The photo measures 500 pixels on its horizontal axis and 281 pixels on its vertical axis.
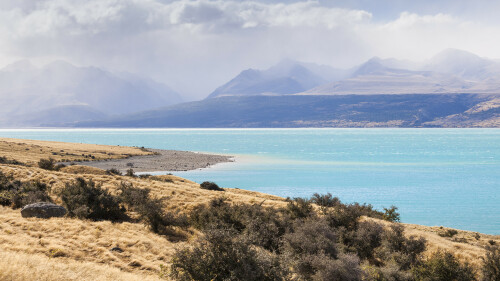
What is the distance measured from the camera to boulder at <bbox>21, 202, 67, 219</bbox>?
17828 millimetres

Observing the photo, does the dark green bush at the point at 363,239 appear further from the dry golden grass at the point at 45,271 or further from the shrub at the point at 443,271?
the dry golden grass at the point at 45,271

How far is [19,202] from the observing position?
20469 millimetres

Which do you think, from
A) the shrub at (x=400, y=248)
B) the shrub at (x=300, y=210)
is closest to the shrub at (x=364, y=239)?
the shrub at (x=400, y=248)

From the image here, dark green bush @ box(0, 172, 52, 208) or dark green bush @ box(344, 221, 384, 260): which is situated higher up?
dark green bush @ box(0, 172, 52, 208)

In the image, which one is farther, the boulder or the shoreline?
the shoreline

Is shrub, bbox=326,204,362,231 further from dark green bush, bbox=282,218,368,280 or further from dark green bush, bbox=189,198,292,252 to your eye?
dark green bush, bbox=189,198,292,252

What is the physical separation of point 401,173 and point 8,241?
198 ft

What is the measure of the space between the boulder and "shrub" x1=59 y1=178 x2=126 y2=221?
2.26ft

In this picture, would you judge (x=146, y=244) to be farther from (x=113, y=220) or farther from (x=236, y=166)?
(x=236, y=166)

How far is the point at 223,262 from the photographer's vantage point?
10.8 meters

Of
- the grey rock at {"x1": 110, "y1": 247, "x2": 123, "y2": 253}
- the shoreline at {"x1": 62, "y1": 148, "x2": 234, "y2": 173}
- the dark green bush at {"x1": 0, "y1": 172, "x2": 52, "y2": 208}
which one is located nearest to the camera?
the grey rock at {"x1": 110, "y1": 247, "x2": 123, "y2": 253}

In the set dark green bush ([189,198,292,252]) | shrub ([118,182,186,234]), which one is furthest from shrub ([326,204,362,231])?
shrub ([118,182,186,234])

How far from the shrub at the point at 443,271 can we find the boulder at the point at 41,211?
15.4 metres

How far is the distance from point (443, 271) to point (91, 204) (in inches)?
622
